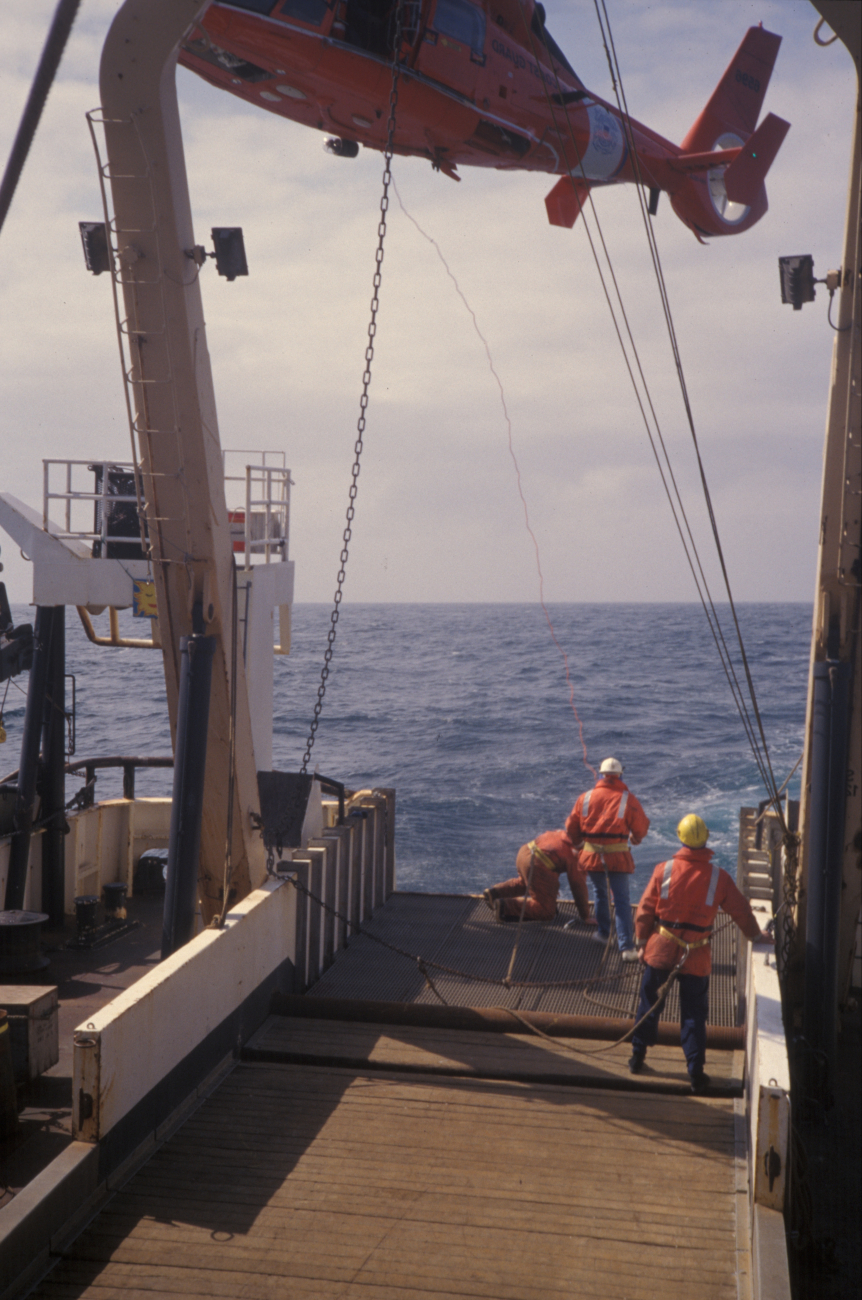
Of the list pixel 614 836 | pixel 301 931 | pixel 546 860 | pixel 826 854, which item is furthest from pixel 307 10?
pixel 826 854

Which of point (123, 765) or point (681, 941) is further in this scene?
point (123, 765)

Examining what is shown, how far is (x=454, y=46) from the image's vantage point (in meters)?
11.8

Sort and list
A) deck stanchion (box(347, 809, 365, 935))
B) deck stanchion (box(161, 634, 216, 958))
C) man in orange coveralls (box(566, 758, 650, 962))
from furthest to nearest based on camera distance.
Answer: deck stanchion (box(347, 809, 365, 935)) < man in orange coveralls (box(566, 758, 650, 962)) < deck stanchion (box(161, 634, 216, 958))

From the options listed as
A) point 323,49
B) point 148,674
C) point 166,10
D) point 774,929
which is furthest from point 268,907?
point 148,674

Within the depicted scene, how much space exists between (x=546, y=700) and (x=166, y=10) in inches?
1559

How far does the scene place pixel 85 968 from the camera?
9797mm

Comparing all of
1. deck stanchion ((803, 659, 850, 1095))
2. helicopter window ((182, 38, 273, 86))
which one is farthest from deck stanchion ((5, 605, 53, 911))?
deck stanchion ((803, 659, 850, 1095))

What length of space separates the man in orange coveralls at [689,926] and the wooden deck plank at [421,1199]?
14.5 inches

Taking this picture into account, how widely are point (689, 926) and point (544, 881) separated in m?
3.66

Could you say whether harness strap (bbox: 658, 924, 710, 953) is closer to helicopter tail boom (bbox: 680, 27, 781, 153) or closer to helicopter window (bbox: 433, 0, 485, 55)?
helicopter window (bbox: 433, 0, 485, 55)

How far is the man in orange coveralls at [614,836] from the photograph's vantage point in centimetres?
941

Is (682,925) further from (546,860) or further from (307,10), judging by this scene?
(307,10)

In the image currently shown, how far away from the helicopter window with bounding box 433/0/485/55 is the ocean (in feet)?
33.0

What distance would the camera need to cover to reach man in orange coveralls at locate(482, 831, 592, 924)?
10.2 metres
